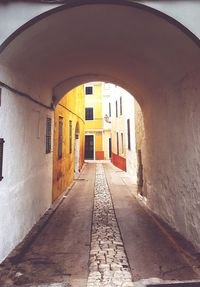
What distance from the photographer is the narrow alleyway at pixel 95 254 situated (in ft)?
10.2

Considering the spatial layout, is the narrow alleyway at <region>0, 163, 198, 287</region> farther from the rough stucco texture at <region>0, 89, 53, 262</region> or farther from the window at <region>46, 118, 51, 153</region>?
the window at <region>46, 118, 51, 153</region>

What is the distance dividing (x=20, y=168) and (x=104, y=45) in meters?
2.54

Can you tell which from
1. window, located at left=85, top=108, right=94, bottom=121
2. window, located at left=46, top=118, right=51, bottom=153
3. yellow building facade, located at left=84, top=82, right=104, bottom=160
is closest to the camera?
window, located at left=46, top=118, right=51, bottom=153

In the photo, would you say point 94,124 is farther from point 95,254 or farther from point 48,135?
point 95,254

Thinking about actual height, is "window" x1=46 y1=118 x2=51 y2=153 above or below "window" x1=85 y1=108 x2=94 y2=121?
below

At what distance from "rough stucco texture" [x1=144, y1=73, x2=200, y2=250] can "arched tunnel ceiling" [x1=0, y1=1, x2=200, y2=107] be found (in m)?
0.37

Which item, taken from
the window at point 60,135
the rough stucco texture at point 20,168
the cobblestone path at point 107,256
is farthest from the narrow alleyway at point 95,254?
the window at point 60,135

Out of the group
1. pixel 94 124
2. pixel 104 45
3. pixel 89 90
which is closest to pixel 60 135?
pixel 104 45

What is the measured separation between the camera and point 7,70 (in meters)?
3.60

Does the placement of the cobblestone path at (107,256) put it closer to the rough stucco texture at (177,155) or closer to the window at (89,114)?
the rough stucco texture at (177,155)

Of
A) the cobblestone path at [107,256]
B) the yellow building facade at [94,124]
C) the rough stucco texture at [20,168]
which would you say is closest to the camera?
the cobblestone path at [107,256]

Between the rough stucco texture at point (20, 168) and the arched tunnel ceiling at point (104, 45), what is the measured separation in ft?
2.16

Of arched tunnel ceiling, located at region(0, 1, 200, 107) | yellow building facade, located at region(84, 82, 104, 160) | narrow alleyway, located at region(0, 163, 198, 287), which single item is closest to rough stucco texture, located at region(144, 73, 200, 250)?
arched tunnel ceiling, located at region(0, 1, 200, 107)

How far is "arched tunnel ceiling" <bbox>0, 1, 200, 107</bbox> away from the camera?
3.15 metres
